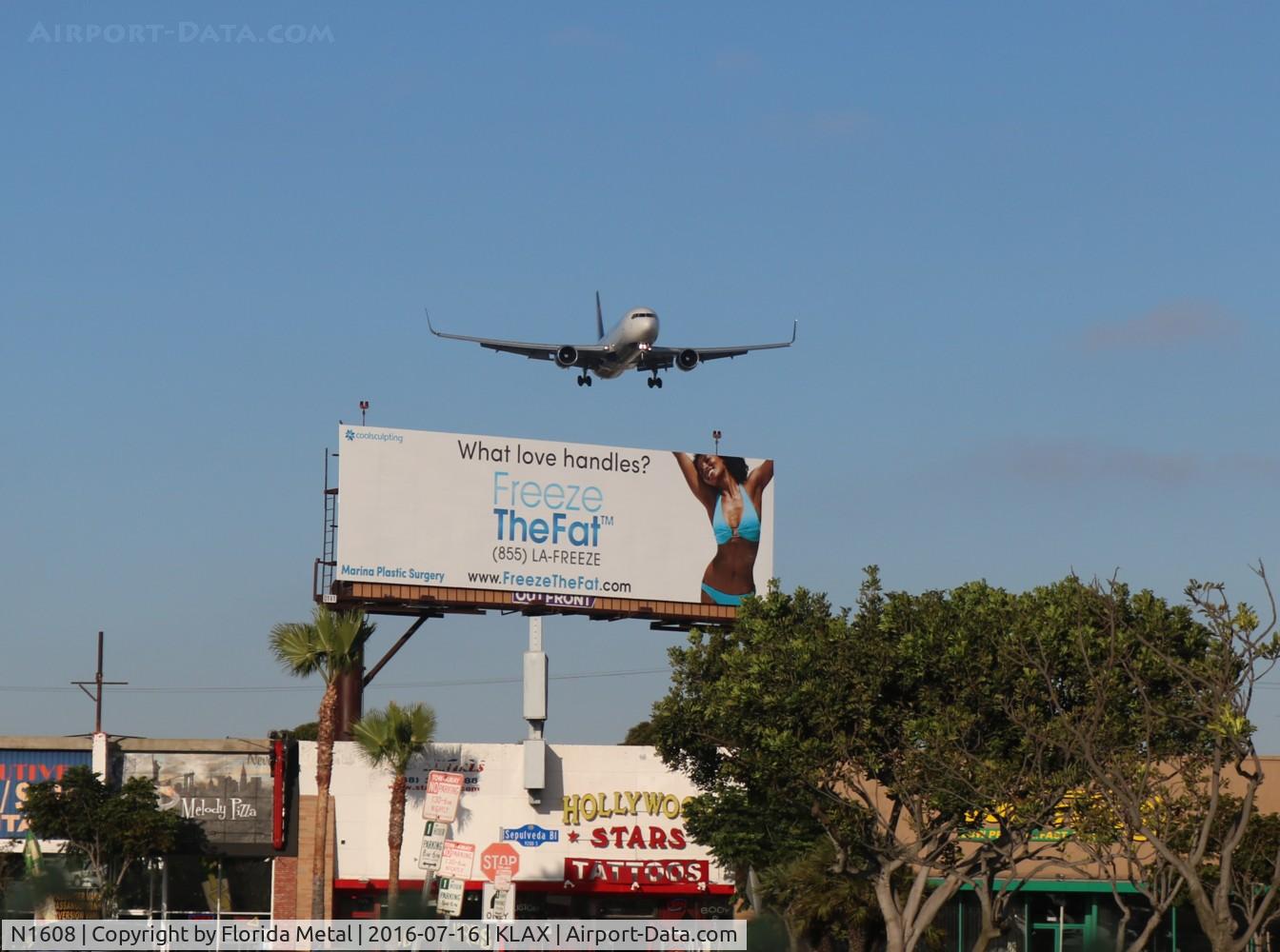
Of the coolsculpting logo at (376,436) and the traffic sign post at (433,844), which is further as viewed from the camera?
the coolsculpting logo at (376,436)

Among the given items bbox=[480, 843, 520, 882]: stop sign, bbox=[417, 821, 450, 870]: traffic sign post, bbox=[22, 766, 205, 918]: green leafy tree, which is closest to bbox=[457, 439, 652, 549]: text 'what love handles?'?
bbox=[22, 766, 205, 918]: green leafy tree

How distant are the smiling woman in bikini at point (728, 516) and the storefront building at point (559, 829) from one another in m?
8.17

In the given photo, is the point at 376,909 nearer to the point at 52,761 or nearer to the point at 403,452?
the point at 52,761

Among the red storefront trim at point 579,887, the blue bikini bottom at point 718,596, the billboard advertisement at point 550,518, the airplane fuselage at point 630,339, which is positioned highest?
the airplane fuselage at point 630,339

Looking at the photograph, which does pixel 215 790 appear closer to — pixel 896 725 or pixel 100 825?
pixel 100 825

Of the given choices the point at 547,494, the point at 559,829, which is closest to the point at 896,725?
the point at 559,829

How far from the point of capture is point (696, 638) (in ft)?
143

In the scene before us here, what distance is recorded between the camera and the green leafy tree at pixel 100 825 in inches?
1890

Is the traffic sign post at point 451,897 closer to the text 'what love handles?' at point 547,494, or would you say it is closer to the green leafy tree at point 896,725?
the green leafy tree at point 896,725

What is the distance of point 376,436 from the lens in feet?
196

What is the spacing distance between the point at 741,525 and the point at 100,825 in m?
25.8

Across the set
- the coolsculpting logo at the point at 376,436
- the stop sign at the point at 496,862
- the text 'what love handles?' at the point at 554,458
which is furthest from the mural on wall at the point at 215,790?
the stop sign at the point at 496,862

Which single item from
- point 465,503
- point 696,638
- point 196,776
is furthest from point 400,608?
point 696,638

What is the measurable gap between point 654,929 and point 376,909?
9263mm
